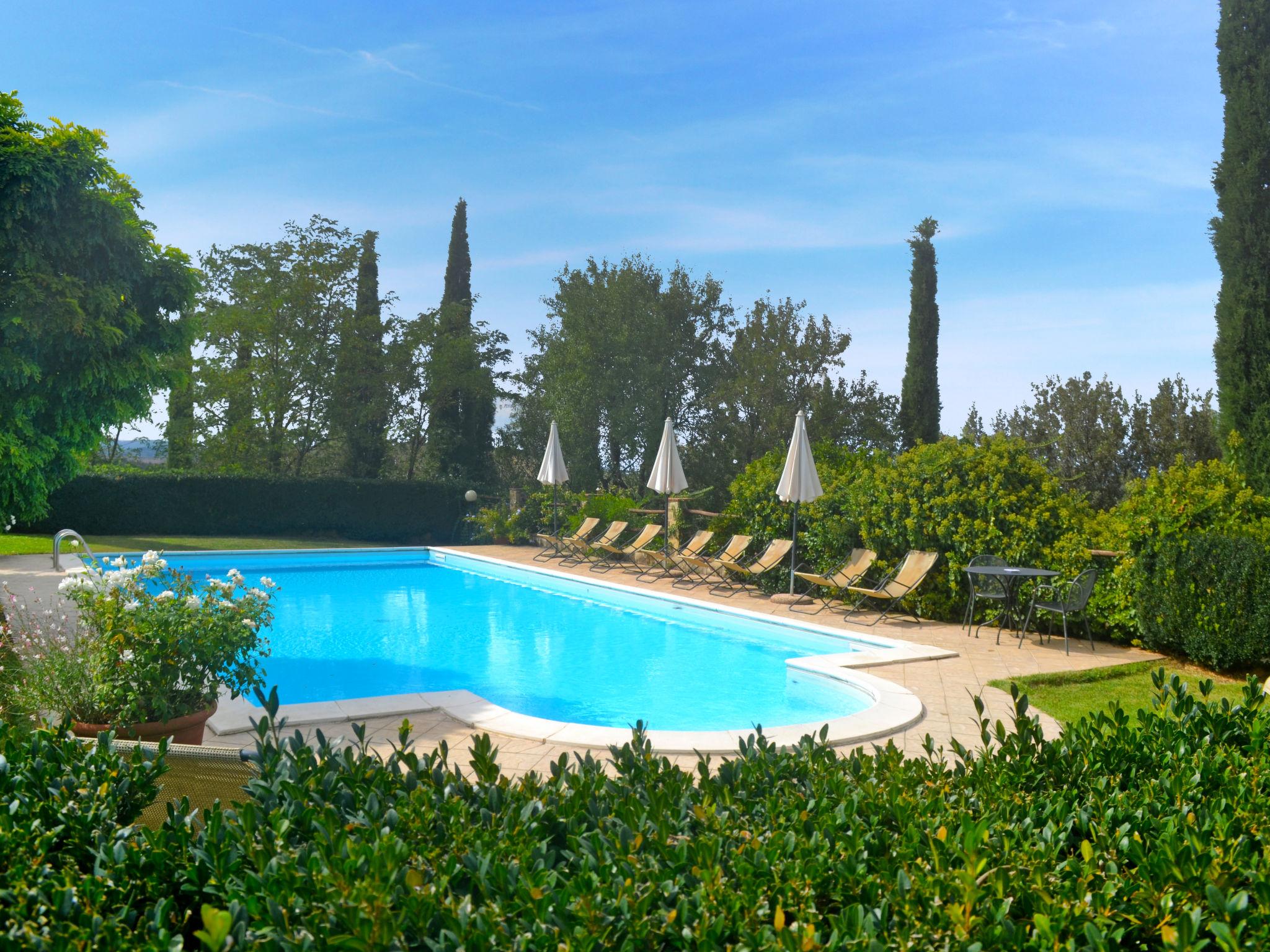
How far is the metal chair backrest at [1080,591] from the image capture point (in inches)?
348

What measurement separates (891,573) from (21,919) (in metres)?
10.2

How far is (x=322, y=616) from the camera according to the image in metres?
12.5

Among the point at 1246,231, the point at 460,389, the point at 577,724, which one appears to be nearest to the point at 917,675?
the point at 577,724

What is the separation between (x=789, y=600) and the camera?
1226 centimetres

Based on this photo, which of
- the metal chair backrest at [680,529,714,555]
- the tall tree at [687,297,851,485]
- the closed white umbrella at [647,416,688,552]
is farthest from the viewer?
the tall tree at [687,297,851,485]

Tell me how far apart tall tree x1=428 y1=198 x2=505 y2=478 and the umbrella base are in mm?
14411

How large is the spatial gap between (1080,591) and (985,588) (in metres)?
1.28

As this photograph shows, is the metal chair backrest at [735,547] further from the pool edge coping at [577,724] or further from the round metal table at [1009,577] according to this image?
the pool edge coping at [577,724]

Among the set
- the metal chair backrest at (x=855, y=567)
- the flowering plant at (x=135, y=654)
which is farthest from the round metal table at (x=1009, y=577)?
the flowering plant at (x=135, y=654)

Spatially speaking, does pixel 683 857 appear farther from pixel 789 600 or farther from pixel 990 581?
pixel 789 600

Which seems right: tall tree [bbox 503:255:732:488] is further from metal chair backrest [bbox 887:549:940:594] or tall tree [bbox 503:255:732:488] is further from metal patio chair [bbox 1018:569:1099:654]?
metal patio chair [bbox 1018:569:1099:654]

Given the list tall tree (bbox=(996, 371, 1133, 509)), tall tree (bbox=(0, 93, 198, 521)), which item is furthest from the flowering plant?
tall tree (bbox=(996, 371, 1133, 509))

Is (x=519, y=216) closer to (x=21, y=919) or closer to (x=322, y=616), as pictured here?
(x=322, y=616)

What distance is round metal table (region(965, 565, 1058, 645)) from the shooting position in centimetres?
923
